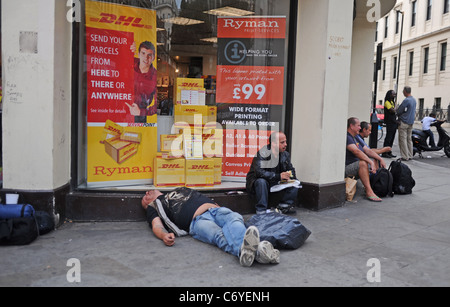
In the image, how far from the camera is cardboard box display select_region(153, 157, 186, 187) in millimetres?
6082

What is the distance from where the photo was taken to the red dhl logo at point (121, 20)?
5.79 m

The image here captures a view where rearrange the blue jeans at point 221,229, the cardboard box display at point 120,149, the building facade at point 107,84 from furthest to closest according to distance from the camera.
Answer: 1. the cardboard box display at point 120,149
2. the building facade at point 107,84
3. the blue jeans at point 221,229

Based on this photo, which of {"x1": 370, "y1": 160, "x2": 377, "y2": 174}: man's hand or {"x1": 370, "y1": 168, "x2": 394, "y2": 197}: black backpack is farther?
{"x1": 370, "y1": 168, "x2": 394, "y2": 197}: black backpack

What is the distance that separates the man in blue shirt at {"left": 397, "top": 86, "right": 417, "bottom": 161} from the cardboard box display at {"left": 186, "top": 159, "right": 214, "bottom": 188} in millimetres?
7440

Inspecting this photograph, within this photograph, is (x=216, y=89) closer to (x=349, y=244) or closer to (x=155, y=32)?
(x=155, y=32)

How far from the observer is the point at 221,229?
15.1ft

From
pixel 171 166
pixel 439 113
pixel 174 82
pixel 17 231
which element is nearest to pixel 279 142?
pixel 171 166

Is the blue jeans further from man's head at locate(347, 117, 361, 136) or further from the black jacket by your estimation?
man's head at locate(347, 117, 361, 136)

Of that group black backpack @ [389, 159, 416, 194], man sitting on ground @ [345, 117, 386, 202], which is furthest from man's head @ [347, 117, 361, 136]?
black backpack @ [389, 159, 416, 194]

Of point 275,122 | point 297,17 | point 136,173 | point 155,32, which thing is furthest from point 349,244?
point 155,32

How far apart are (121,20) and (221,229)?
10.9ft

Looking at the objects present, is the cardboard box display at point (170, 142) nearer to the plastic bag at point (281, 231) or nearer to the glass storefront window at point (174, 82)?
the glass storefront window at point (174, 82)

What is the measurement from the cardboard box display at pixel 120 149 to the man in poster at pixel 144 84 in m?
0.39

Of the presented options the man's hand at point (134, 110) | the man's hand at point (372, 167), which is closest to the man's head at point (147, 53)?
the man's hand at point (134, 110)
